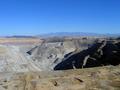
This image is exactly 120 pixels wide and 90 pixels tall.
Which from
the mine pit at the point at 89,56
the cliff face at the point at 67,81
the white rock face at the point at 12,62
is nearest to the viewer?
the cliff face at the point at 67,81

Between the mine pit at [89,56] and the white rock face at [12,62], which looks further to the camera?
the mine pit at [89,56]

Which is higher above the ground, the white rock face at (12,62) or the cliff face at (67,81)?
the cliff face at (67,81)

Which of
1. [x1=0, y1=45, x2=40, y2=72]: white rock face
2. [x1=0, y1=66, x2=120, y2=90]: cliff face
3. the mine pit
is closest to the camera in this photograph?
[x1=0, y1=66, x2=120, y2=90]: cliff face

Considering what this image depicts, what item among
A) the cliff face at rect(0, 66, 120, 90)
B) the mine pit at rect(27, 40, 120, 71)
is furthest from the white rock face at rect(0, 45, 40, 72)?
the cliff face at rect(0, 66, 120, 90)

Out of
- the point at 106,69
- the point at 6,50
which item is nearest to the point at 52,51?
the point at 6,50

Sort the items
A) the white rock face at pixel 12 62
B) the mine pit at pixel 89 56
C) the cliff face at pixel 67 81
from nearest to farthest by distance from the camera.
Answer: the cliff face at pixel 67 81 → the white rock face at pixel 12 62 → the mine pit at pixel 89 56

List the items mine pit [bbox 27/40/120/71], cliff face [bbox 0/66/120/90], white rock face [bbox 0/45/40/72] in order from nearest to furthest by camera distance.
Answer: cliff face [bbox 0/66/120/90] < white rock face [bbox 0/45/40/72] < mine pit [bbox 27/40/120/71]

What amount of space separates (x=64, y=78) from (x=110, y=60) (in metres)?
20.9

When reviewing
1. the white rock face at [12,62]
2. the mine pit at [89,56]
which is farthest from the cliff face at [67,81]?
the white rock face at [12,62]

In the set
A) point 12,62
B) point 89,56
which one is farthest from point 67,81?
point 89,56

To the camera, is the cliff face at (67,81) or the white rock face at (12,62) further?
the white rock face at (12,62)

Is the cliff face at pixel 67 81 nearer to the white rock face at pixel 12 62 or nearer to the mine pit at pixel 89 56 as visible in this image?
the mine pit at pixel 89 56

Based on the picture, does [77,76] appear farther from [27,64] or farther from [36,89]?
[27,64]

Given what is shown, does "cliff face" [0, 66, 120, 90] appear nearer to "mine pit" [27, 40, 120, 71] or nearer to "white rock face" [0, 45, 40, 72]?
"mine pit" [27, 40, 120, 71]
